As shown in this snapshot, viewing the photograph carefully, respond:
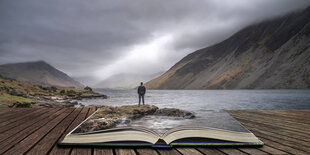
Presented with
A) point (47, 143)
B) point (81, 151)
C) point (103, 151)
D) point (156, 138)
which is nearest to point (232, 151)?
point (156, 138)

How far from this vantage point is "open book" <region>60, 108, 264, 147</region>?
2.39 m

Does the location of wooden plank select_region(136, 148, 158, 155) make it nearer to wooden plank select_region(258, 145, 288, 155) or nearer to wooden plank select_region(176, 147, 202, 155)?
wooden plank select_region(176, 147, 202, 155)

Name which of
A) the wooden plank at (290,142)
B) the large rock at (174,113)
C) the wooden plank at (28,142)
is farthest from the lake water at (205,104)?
the wooden plank at (28,142)

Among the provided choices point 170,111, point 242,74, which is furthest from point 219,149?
point 242,74

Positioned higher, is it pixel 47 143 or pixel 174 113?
pixel 47 143

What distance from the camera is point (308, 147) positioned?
268cm

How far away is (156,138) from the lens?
2480mm

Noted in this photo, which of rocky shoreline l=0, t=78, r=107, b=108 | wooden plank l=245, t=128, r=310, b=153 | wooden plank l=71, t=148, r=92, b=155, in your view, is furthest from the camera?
rocky shoreline l=0, t=78, r=107, b=108

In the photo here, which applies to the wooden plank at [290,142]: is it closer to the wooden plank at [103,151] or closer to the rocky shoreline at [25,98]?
the wooden plank at [103,151]

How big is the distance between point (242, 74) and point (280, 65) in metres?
27.1

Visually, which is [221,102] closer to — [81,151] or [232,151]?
[232,151]

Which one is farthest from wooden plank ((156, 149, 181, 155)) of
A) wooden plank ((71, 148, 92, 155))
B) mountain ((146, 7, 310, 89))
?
mountain ((146, 7, 310, 89))

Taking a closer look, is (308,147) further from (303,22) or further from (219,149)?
(303,22)

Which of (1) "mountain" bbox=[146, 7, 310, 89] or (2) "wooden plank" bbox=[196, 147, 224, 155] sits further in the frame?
(1) "mountain" bbox=[146, 7, 310, 89]
